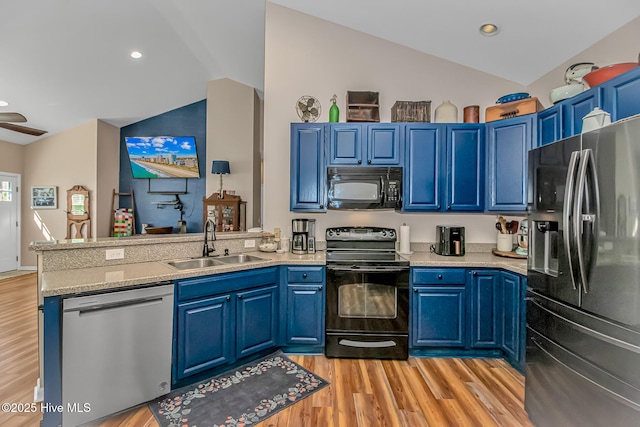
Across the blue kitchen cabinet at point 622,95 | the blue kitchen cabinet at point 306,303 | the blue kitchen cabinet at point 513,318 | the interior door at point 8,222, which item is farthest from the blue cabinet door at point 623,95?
the interior door at point 8,222

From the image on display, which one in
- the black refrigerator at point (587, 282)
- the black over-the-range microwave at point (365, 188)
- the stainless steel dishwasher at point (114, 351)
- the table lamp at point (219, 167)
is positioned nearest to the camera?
the black refrigerator at point (587, 282)

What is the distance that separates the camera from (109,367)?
1.75 m

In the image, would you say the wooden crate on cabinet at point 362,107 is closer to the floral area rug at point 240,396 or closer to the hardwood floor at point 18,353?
the floral area rug at point 240,396

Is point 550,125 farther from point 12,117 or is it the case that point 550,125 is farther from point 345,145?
point 12,117

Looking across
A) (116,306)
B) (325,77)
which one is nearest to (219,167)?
(325,77)

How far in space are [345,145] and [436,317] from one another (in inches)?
73.7

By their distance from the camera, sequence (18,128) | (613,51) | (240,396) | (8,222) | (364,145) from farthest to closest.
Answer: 1. (8,222)
2. (18,128)
3. (364,145)
4. (613,51)
5. (240,396)

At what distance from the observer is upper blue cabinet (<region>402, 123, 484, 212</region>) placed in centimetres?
289

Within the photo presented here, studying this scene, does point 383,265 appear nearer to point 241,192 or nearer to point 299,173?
point 299,173

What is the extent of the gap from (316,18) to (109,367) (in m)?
3.78

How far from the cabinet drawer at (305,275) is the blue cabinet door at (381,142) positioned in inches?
48.4

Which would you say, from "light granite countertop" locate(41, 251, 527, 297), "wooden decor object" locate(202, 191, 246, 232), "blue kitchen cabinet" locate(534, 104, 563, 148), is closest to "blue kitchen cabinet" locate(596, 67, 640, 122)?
"blue kitchen cabinet" locate(534, 104, 563, 148)

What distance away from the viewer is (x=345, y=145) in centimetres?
294

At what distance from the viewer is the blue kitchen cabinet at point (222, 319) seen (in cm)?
206
